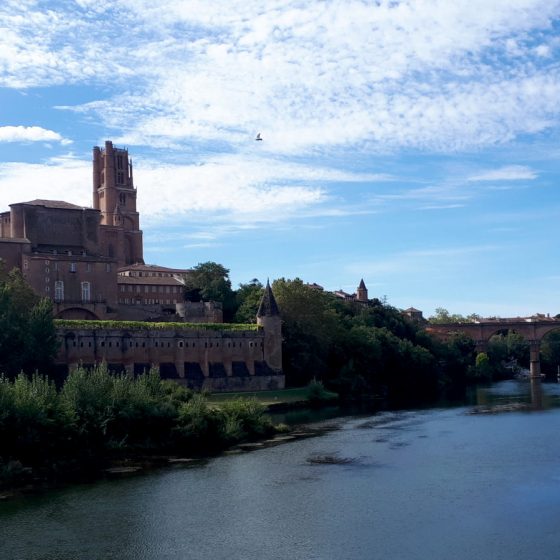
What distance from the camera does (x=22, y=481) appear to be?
27.7 meters

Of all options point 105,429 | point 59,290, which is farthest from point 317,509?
point 59,290

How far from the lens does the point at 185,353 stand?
56094mm

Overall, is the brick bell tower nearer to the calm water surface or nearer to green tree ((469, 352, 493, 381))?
green tree ((469, 352, 493, 381))

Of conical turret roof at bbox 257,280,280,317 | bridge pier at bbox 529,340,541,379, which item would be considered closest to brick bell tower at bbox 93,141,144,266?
conical turret roof at bbox 257,280,280,317

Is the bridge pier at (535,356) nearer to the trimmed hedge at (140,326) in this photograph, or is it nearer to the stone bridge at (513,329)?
the stone bridge at (513,329)

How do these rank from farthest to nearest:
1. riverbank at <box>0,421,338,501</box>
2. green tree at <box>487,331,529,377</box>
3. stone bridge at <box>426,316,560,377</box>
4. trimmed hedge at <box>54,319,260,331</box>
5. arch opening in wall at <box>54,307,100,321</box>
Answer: green tree at <box>487,331,529,377</box> < stone bridge at <box>426,316,560,377</box> < arch opening in wall at <box>54,307,100,321</box> < trimmed hedge at <box>54,319,260,331</box> < riverbank at <box>0,421,338,501</box>

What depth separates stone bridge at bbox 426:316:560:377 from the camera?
9644cm

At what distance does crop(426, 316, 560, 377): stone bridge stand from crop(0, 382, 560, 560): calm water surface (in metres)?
64.0

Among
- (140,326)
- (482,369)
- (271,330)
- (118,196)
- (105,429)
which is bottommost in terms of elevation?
(482,369)

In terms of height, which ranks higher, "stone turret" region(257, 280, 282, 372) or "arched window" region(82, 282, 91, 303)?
"arched window" region(82, 282, 91, 303)

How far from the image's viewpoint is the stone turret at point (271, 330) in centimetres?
5931

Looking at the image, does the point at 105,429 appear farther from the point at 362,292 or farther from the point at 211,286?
the point at 362,292

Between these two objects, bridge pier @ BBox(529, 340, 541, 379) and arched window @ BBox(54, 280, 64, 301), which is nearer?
arched window @ BBox(54, 280, 64, 301)

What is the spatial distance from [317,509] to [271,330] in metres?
35.4
